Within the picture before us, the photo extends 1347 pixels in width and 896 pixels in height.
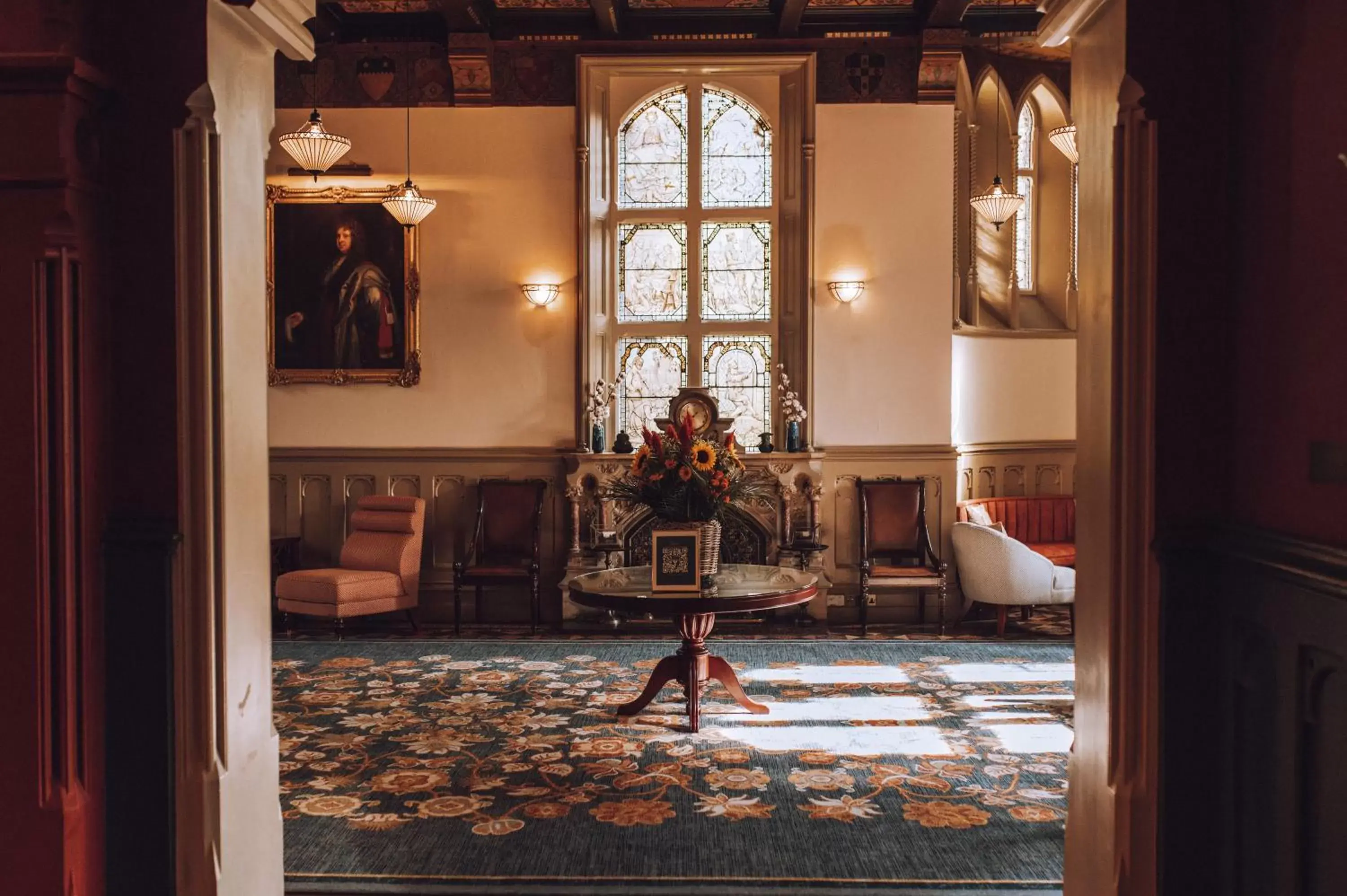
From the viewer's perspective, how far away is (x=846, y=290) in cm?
791

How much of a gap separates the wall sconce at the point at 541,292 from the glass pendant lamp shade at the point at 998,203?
3217 mm

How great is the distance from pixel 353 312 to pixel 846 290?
382 centimetres

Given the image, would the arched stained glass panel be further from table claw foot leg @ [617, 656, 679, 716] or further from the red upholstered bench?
table claw foot leg @ [617, 656, 679, 716]

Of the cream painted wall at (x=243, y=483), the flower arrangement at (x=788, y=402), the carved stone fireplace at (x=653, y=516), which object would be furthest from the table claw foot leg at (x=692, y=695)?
the flower arrangement at (x=788, y=402)

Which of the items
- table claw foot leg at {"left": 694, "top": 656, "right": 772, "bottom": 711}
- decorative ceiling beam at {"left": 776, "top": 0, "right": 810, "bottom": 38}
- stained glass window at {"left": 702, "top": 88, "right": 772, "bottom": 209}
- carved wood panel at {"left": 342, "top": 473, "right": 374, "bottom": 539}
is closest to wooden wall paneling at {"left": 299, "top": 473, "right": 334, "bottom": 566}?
carved wood panel at {"left": 342, "top": 473, "right": 374, "bottom": 539}

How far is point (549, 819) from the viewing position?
3.86m

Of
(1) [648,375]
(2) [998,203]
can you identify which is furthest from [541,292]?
(2) [998,203]

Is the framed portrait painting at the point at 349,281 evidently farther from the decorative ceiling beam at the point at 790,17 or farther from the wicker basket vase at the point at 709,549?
the wicker basket vase at the point at 709,549

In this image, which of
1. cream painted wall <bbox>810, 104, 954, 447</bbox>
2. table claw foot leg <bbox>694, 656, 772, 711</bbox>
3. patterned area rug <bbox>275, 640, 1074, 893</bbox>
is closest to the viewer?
patterned area rug <bbox>275, 640, 1074, 893</bbox>

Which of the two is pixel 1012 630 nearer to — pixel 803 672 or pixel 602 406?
pixel 803 672

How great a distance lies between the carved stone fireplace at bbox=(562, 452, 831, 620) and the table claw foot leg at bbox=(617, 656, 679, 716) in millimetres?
2554

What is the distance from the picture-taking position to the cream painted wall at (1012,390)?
27.5 ft

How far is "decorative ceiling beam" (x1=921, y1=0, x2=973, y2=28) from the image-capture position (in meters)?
7.35

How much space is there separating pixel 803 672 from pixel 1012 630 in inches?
89.0
